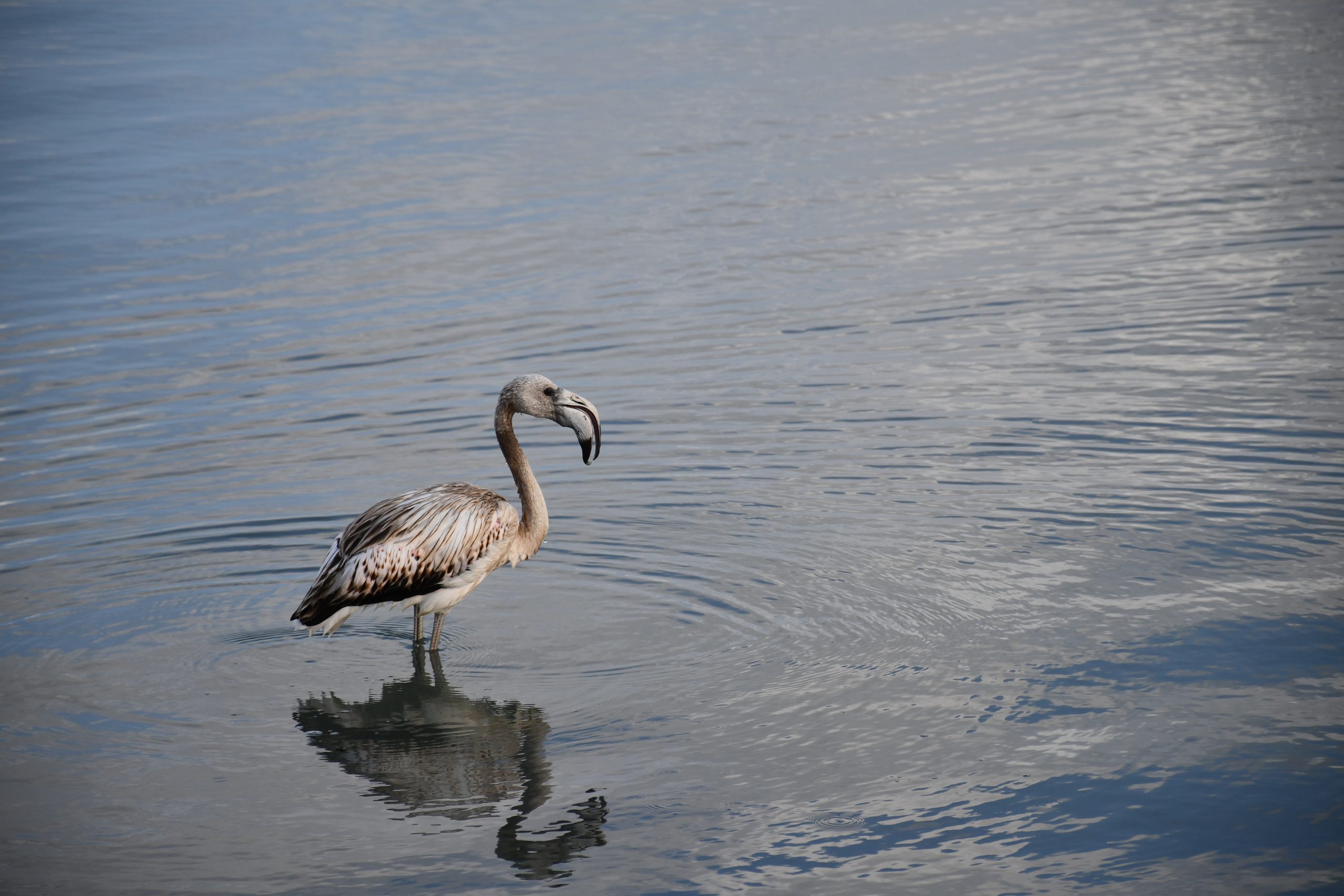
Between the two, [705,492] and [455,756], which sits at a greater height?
[705,492]

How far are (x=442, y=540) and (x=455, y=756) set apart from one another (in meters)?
1.53

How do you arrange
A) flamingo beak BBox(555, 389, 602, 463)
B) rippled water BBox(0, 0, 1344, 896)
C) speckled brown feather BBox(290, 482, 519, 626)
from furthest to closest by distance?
flamingo beak BBox(555, 389, 602, 463) → speckled brown feather BBox(290, 482, 519, 626) → rippled water BBox(0, 0, 1344, 896)

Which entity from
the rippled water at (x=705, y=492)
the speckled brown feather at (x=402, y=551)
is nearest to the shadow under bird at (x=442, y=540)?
the speckled brown feather at (x=402, y=551)

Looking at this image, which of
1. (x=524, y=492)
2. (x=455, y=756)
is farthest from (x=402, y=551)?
(x=455, y=756)

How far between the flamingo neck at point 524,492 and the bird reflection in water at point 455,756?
3.06 ft

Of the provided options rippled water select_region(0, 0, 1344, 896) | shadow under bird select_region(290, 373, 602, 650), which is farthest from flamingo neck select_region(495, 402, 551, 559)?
rippled water select_region(0, 0, 1344, 896)

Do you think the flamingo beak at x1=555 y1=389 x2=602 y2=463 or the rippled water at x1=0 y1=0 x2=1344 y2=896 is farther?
the flamingo beak at x1=555 y1=389 x2=602 y2=463

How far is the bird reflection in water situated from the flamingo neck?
0.93m

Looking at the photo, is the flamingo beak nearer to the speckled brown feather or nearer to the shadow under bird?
the shadow under bird

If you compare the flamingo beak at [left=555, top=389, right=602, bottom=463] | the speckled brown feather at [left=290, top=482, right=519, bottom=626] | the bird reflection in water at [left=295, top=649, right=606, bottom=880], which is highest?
the flamingo beak at [left=555, top=389, right=602, bottom=463]

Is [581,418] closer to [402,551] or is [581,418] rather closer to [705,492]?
Result: [402,551]

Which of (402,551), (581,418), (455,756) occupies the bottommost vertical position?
(455,756)

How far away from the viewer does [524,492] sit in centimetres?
902

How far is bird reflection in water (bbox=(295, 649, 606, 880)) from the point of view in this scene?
6.41 meters
